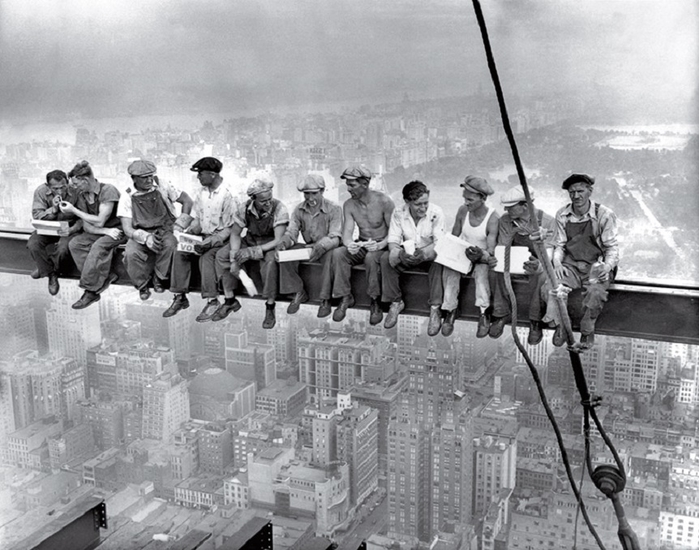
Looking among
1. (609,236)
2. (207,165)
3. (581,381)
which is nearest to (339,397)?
(207,165)

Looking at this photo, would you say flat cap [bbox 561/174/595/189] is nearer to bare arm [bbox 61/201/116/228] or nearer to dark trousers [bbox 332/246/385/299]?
dark trousers [bbox 332/246/385/299]

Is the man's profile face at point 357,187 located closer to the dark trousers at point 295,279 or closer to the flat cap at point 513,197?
the dark trousers at point 295,279

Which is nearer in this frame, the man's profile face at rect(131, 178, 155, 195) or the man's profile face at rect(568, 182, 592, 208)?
the man's profile face at rect(568, 182, 592, 208)

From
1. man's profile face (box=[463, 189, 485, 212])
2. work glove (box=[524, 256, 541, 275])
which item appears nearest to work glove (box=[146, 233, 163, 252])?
man's profile face (box=[463, 189, 485, 212])

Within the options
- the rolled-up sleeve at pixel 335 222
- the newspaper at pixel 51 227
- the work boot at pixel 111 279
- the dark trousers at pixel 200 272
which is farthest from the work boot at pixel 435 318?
the newspaper at pixel 51 227

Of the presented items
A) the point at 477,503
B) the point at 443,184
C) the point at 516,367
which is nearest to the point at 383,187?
the point at 443,184

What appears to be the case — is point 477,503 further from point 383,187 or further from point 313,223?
point 313,223
